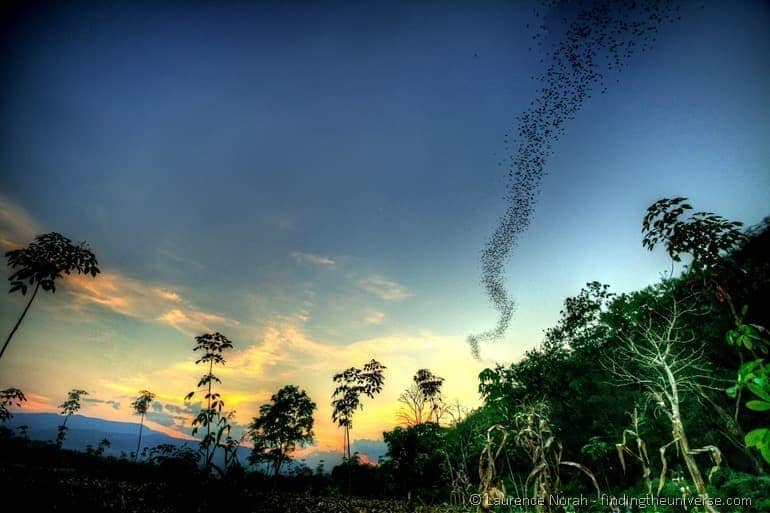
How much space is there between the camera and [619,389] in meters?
20.0

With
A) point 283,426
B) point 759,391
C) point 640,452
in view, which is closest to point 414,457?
point 283,426

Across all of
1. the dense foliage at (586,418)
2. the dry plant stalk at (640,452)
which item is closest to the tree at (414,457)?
the dense foliage at (586,418)

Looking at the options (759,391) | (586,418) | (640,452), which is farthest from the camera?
(586,418)

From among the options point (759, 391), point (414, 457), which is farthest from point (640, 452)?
point (414, 457)

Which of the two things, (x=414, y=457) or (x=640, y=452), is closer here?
(x=640, y=452)

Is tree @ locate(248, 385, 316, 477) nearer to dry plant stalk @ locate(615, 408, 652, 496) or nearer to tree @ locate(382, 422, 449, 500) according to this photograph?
tree @ locate(382, 422, 449, 500)

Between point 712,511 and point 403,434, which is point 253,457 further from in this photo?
point 712,511

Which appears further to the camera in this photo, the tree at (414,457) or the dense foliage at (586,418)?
the tree at (414,457)

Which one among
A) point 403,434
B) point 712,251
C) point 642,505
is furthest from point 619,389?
point 712,251

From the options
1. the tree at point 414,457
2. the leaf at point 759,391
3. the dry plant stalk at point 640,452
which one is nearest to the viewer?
the leaf at point 759,391

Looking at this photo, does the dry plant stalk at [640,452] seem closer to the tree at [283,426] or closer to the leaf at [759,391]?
the leaf at [759,391]

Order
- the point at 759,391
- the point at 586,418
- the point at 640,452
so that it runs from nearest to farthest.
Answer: the point at 759,391
the point at 640,452
the point at 586,418

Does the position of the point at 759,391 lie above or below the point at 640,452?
above

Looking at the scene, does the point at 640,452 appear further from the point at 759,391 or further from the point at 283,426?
the point at 283,426
